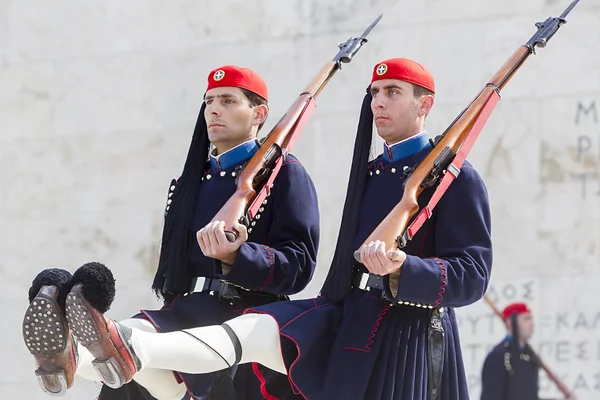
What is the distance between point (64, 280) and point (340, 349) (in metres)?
1.09

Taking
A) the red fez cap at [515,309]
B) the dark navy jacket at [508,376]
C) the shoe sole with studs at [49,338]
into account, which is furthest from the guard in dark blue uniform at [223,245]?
the red fez cap at [515,309]

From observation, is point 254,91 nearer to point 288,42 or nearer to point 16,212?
point 288,42

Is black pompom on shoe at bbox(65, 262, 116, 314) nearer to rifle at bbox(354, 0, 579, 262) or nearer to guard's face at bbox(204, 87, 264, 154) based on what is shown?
rifle at bbox(354, 0, 579, 262)

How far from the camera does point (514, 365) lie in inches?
318

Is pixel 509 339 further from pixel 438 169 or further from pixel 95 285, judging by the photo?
pixel 95 285

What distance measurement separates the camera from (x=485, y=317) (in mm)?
8383

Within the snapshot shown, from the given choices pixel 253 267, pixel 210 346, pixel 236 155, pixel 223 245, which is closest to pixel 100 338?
pixel 210 346

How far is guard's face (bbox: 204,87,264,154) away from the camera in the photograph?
5.94 meters

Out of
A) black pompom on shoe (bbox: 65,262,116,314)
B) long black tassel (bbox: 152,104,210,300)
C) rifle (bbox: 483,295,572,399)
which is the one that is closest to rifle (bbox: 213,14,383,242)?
long black tassel (bbox: 152,104,210,300)

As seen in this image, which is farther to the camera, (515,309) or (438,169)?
(515,309)

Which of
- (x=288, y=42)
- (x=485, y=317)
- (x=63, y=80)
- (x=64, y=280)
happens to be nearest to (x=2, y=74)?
(x=63, y=80)

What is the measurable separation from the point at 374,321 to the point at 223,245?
0.67m

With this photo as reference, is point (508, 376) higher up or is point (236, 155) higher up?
point (236, 155)

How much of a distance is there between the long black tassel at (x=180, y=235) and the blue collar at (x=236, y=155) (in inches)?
5.4
